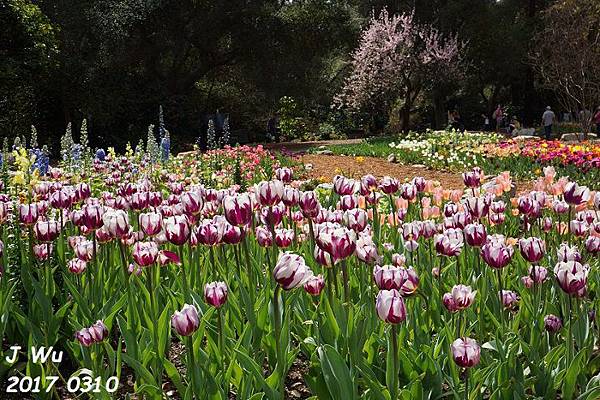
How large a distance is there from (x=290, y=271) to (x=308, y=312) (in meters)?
0.76

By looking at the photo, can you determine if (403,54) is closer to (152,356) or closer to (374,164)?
(374,164)

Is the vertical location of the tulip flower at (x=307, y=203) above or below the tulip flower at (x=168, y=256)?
above

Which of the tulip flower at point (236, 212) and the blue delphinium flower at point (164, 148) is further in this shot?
the blue delphinium flower at point (164, 148)

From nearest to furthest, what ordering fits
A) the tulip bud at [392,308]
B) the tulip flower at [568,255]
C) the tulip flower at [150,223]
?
the tulip bud at [392,308], the tulip flower at [568,255], the tulip flower at [150,223]

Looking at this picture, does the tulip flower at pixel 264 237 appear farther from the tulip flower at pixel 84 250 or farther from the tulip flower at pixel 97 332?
the tulip flower at pixel 97 332

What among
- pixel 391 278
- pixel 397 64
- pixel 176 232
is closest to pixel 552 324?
pixel 391 278

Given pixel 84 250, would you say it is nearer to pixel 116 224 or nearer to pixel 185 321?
pixel 116 224

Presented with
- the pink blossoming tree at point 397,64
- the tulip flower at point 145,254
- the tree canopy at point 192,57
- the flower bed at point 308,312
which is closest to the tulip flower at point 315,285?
the flower bed at point 308,312

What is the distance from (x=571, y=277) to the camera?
1.90 m

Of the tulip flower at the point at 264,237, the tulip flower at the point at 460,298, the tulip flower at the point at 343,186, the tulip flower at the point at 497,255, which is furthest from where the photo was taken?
the tulip flower at the point at 343,186

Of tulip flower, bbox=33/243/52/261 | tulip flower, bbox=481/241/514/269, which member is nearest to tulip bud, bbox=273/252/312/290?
tulip flower, bbox=481/241/514/269

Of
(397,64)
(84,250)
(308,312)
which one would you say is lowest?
(308,312)

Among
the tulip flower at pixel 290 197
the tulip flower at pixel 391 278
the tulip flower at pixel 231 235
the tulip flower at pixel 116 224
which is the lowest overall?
the tulip flower at pixel 391 278

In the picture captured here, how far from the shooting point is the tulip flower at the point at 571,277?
1.90 m
